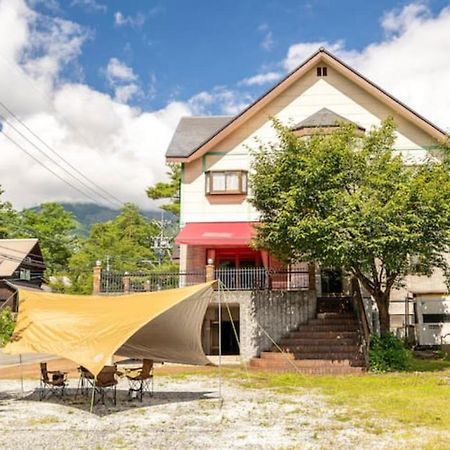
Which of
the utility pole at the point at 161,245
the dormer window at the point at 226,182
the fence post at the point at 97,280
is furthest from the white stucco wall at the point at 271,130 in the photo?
the utility pole at the point at 161,245

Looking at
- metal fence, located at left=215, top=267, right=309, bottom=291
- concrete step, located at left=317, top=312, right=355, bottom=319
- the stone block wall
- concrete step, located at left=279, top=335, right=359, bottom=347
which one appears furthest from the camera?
metal fence, located at left=215, top=267, right=309, bottom=291

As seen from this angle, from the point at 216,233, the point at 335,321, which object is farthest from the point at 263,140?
the point at 335,321

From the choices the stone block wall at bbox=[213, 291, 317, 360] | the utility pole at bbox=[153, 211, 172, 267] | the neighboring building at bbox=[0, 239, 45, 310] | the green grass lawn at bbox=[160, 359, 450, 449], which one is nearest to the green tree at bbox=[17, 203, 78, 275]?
the neighboring building at bbox=[0, 239, 45, 310]

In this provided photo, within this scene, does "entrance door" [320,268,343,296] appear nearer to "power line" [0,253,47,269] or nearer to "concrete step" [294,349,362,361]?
"concrete step" [294,349,362,361]

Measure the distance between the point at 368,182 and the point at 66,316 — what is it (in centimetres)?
977

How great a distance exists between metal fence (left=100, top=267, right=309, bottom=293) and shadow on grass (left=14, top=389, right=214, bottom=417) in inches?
273

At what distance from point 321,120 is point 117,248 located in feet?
129

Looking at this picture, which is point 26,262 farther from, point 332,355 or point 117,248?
point 332,355

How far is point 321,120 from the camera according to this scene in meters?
21.5

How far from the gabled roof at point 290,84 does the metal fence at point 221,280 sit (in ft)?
17.6

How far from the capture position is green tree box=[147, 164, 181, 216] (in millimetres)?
43438

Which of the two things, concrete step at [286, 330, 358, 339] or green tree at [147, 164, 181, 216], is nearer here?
concrete step at [286, 330, 358, 339]

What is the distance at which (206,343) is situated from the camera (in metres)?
21.9

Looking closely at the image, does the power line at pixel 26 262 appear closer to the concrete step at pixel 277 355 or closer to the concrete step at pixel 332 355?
the concrete step at pixel 277 355
